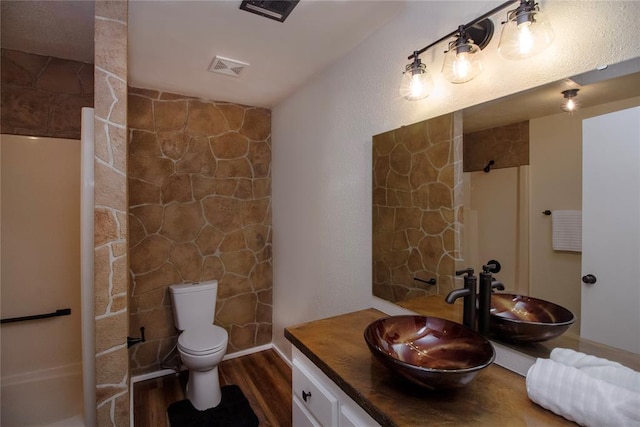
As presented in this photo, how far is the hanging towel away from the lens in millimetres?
995

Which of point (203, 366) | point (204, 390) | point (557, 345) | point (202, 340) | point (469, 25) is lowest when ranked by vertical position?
point (204, 390)

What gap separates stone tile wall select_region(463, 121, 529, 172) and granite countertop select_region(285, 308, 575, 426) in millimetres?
790

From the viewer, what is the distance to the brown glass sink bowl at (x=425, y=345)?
96cm

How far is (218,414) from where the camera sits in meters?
2.23

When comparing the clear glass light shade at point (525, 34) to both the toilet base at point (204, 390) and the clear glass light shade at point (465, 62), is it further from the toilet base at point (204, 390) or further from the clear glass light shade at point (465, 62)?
the toilet base at point (204, 390)

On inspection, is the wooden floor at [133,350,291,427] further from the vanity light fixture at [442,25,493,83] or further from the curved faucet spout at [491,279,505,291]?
the vanity light fixture at [442,25,493,83]

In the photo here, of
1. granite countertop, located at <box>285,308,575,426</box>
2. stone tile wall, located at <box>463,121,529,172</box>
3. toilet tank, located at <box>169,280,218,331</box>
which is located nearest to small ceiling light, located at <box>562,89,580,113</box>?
stone tile wall, located at <box>463,121,529,172</box>

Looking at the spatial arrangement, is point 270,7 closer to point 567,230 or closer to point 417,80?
point 417,80

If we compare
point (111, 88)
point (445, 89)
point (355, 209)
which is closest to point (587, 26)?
point (445, 89)

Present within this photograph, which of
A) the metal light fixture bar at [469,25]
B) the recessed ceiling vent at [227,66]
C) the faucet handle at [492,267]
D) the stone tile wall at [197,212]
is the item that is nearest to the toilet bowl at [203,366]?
the stone tile wall at [197,212]

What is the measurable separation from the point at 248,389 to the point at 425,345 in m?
1.94

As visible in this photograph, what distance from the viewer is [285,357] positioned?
9.89 feet

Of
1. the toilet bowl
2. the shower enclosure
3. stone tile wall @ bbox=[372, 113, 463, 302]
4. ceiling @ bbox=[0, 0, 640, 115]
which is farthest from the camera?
the toilet bowl

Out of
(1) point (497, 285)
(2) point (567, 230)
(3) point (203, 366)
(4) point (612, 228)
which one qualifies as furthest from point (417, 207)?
(3) point (203, 366)
